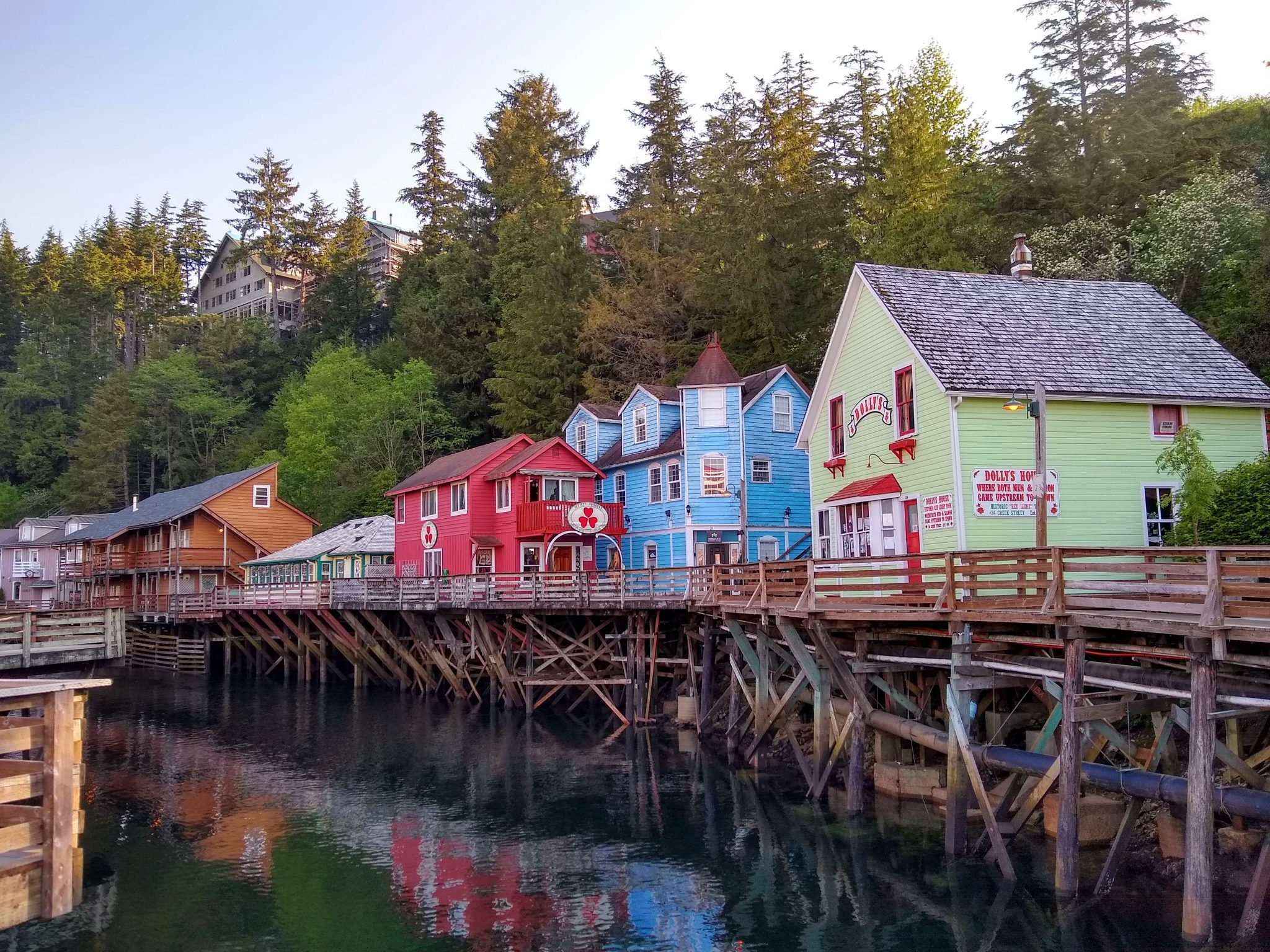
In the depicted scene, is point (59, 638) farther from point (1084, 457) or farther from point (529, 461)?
point (1084, 457)

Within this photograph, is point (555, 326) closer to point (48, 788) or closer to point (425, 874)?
point (425, 874)

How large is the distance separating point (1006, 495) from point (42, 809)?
18.3 meters

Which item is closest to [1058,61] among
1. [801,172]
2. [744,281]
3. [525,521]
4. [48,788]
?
[801,172]

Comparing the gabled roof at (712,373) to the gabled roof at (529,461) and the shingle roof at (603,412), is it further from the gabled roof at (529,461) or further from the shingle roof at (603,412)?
the shingle roof at (603,412)

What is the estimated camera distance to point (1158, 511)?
2197cm

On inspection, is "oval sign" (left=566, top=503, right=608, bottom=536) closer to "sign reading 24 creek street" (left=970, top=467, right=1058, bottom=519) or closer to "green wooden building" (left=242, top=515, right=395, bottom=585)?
"green wooden building" (left=242, top=515, right=395, bottom=585)

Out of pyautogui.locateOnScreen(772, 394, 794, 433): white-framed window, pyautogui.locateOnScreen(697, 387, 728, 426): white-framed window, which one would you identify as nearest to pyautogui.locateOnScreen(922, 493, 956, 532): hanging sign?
pyautogui.locateOnScreen(697, 387, 728, 426): white-framed window

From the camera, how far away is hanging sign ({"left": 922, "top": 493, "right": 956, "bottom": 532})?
21094 millimetres

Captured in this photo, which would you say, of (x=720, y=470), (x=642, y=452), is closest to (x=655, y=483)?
(x=642, y=452)

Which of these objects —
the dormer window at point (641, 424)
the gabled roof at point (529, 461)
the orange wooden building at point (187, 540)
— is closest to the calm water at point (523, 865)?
the gabled roof at point (529, 461)

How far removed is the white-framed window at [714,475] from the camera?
110 feet

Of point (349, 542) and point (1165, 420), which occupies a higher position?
point (1165, 420)

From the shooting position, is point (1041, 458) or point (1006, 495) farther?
point (1006, 495)

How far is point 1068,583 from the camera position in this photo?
13.2 meters
